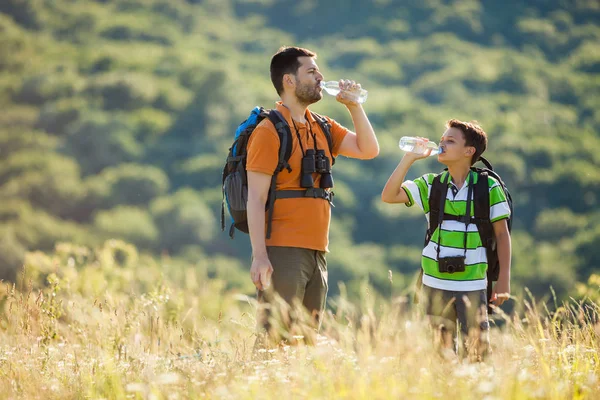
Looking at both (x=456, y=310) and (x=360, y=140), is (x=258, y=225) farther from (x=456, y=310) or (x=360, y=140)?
(x=456, y=310)

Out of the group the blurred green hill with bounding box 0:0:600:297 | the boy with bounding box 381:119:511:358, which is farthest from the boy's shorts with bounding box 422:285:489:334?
the blurred green hill with bounding box 0:0:600:297

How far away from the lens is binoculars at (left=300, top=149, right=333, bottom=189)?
383cm

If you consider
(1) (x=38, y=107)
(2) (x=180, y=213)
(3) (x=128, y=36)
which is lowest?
(2) (x=180, y=213)

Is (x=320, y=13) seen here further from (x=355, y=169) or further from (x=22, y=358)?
(x=22, y=358)

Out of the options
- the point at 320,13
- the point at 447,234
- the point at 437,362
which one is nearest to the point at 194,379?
the point at 437,362

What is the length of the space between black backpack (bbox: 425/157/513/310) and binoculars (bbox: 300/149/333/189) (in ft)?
1.92

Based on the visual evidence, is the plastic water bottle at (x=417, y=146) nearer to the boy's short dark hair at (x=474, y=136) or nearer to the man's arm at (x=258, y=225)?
the boy's short dark hair at (x=474, y=136)

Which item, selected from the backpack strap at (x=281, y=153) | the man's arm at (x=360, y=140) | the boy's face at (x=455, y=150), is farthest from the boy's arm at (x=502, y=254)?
the backpack strap at (x=281, y=153)

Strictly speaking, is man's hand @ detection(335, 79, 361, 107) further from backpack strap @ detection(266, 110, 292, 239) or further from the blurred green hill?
the blurred green hill

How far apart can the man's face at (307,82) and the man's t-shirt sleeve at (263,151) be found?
310mm

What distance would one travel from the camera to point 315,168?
3857 mm

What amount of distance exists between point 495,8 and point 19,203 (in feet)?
241

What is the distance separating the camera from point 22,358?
153 inches

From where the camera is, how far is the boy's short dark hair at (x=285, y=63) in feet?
13.2
